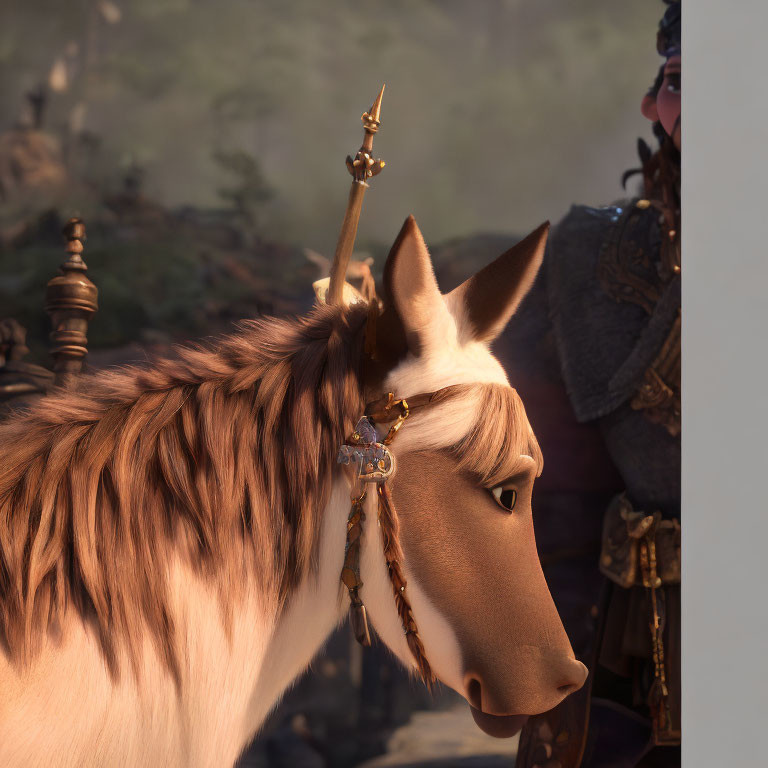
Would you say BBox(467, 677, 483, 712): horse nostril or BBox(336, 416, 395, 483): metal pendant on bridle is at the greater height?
BBox(336, 416, 395, 483): metal pendant on bridle

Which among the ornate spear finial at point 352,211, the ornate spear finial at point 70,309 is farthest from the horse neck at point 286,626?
the ornate spear finial at point 70,309

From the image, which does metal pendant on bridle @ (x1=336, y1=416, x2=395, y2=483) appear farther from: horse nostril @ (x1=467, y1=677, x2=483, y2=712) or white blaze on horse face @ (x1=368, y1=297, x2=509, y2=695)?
horse nostril @ (x1=467, y1=677, x2=483, y2=712)

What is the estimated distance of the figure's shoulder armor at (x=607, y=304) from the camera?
1.15 metres

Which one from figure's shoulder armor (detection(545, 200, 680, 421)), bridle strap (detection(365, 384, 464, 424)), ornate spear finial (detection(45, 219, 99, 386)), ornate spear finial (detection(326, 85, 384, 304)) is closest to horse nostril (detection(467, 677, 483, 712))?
bridle strap (detection(365, 384, 464, 424))

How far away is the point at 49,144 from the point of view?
143 cm

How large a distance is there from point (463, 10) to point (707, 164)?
755mm

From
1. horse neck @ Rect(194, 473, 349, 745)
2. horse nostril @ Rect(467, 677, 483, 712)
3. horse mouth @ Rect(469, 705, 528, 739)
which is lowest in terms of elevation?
horse mouth @ Rect(469, 705, 528, 739)

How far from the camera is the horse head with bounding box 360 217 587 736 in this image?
2.21 ft

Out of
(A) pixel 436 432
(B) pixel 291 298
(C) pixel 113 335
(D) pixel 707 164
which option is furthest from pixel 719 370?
(C) pixel 113 335

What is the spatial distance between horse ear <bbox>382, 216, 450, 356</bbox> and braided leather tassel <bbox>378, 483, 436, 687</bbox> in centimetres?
14

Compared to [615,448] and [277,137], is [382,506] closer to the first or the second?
[615,448]


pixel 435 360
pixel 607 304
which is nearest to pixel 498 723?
pixel 435 360

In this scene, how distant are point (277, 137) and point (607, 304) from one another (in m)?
0.74

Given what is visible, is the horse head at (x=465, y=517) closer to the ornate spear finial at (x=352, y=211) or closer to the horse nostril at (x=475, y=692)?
the horse nostril at (x=475, y=692)
